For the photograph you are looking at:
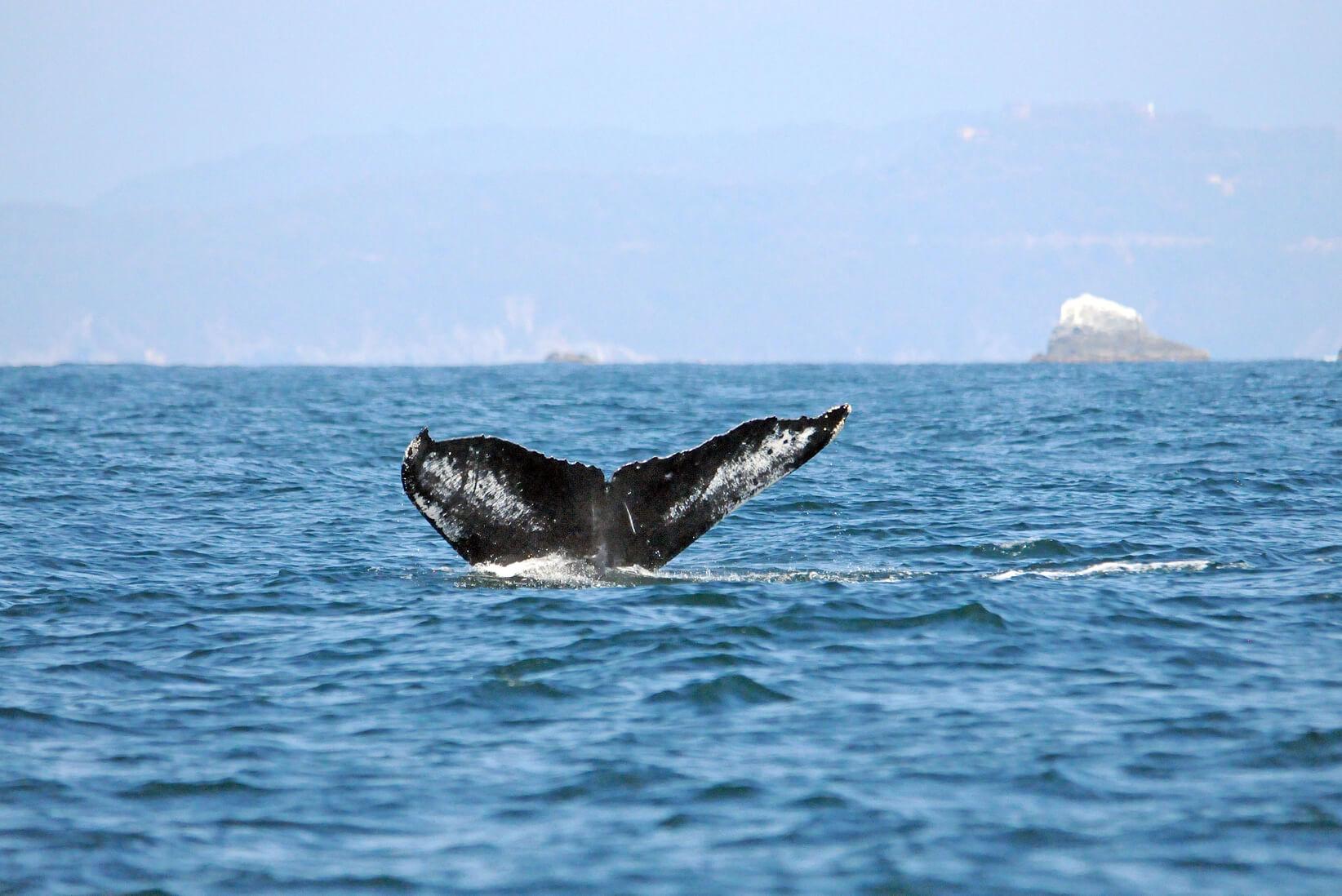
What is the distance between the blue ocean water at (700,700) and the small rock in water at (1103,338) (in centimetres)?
10646

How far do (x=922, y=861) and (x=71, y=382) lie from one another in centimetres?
4837

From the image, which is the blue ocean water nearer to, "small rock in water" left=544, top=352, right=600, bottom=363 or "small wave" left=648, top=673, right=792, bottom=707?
"small wave" left=648, top=673, right=792, bottom=707

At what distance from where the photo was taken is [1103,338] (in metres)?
126

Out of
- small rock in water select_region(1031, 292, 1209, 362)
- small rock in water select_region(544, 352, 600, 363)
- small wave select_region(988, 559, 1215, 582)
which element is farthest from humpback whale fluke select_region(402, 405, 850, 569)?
small rock in water select_region(1031, 292, 1209, 362)

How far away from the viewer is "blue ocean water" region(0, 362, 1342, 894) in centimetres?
639

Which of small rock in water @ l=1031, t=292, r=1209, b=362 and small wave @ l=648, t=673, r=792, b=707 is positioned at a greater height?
small rock in water @ l=1031, t=292, r=1209, b=362

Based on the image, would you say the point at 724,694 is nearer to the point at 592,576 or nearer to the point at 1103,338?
the point at 592,576

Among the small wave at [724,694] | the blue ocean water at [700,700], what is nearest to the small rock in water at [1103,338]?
the blue ocean water at [700,700]

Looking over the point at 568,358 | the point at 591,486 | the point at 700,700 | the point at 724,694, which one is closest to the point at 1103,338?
the point at 568,358

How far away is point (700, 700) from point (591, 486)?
8.66 ft

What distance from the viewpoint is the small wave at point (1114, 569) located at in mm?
12547

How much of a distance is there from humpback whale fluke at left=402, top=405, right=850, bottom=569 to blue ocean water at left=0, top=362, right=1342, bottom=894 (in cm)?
56

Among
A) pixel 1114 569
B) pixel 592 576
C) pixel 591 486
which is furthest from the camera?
pixel 1114 569

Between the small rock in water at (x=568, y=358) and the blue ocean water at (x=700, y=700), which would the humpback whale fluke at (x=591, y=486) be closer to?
the blue ocean water at (x=700, y=700)
